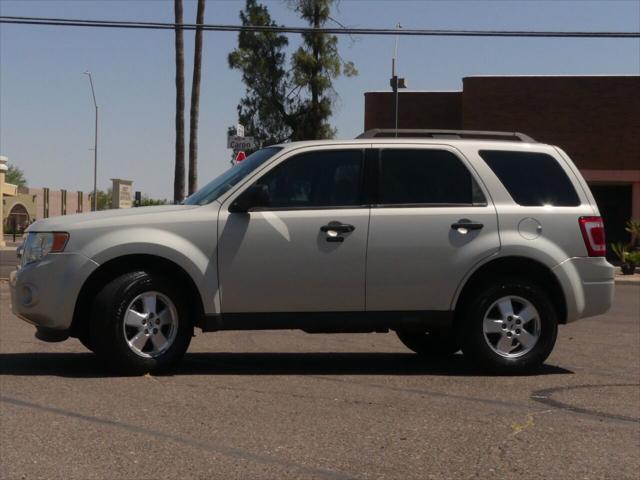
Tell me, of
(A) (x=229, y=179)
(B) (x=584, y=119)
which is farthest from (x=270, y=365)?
(B) (x=584, y=119)

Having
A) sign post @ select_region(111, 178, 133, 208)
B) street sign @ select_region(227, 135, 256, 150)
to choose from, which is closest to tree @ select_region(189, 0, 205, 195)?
street sign @ select_region(227, 135, 256, 150)

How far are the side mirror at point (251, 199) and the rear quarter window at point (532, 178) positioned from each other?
204cm

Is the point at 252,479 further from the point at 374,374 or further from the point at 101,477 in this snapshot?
the point at 374,374

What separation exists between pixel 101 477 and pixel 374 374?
405 cm

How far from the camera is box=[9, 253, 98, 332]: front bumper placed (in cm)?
881

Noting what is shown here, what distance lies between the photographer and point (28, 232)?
9.20m

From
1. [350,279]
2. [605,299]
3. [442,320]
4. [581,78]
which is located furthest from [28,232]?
[581,78]

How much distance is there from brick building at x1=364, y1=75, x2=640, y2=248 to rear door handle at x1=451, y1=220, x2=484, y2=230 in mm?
30893

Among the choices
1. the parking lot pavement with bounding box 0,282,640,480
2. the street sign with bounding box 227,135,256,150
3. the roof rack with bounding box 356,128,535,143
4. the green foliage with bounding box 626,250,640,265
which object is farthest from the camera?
the green foliage with bounding box 626,250,640,265

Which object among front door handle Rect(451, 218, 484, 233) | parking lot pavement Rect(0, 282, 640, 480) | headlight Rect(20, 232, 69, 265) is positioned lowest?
parking lot pavement Rect(0, 282, 640, 480)

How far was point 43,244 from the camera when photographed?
894 cm

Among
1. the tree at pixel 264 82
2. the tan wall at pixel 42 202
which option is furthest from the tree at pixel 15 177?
the tree at pixel 264 82

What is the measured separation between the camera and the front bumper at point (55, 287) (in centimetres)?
881

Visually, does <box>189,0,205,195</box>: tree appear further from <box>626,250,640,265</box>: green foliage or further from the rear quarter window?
the rear quarter window
